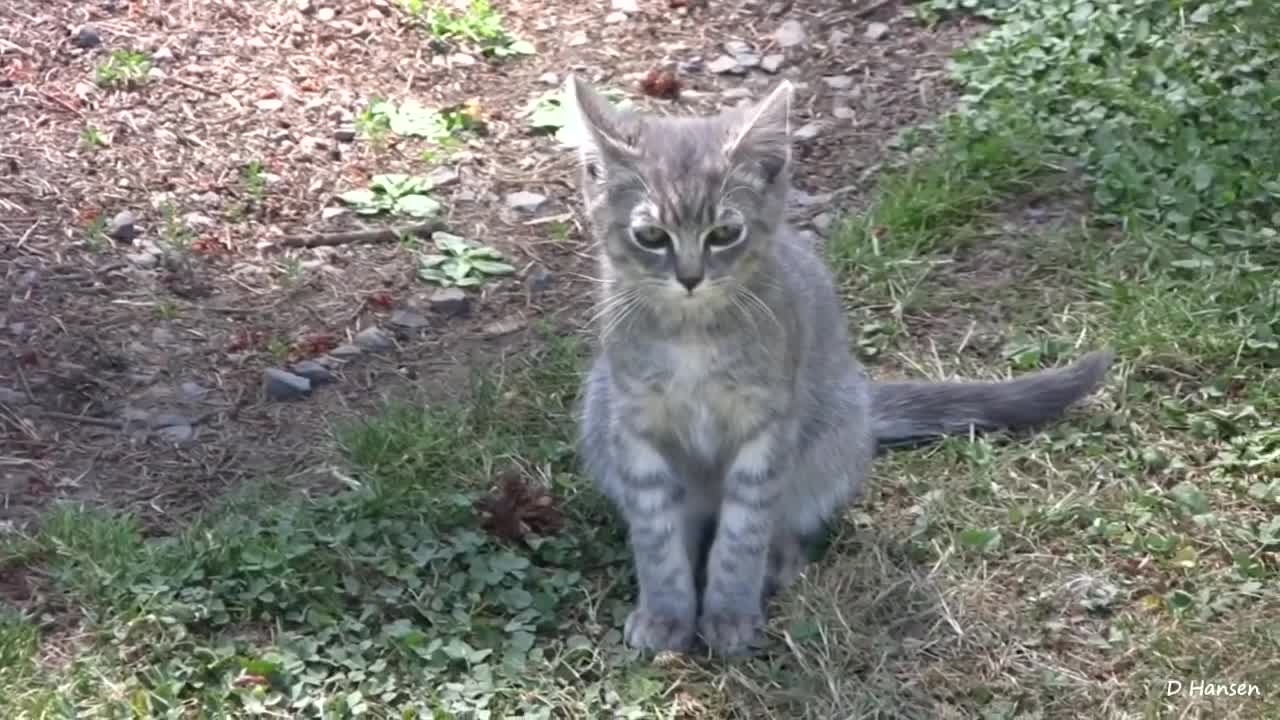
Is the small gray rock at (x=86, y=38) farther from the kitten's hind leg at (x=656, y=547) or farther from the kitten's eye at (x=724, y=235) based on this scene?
the kitten's eye at (x=724, y=235)

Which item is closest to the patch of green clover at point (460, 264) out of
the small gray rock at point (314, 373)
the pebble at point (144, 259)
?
the small gray rock at point (314, 373)

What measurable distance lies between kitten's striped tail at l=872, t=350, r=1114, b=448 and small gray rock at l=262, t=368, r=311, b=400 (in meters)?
1.65

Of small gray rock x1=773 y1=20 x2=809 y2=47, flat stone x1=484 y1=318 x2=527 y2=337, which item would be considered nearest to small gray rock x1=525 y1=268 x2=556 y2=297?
flat stone x1=484 y1=318 x2=527 y2=337

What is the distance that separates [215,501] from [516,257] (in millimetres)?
1544

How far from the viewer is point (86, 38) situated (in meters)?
6.45

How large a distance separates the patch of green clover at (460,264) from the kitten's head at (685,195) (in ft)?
4.99

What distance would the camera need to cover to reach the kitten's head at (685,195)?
405 cm

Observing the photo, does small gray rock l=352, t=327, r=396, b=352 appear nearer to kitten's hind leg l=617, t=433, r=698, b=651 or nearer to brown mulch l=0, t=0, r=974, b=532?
brown mulch l=0, t=0, r=974, b=532

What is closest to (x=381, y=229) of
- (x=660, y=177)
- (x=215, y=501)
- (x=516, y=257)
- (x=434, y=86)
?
(x=516, y=257)

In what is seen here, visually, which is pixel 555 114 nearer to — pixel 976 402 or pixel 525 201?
pixel 525 201

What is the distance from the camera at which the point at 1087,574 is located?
4.42m

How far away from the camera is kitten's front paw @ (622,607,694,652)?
4.23m

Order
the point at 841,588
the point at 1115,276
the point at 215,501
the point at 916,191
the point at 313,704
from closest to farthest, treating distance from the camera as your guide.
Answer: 1. the point at 313,704
2. the point at 841,588
3. the point at 215,501
4. the point at 1115,276
5. the point at 916,191

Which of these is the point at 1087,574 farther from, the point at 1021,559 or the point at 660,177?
the point at 660,177
